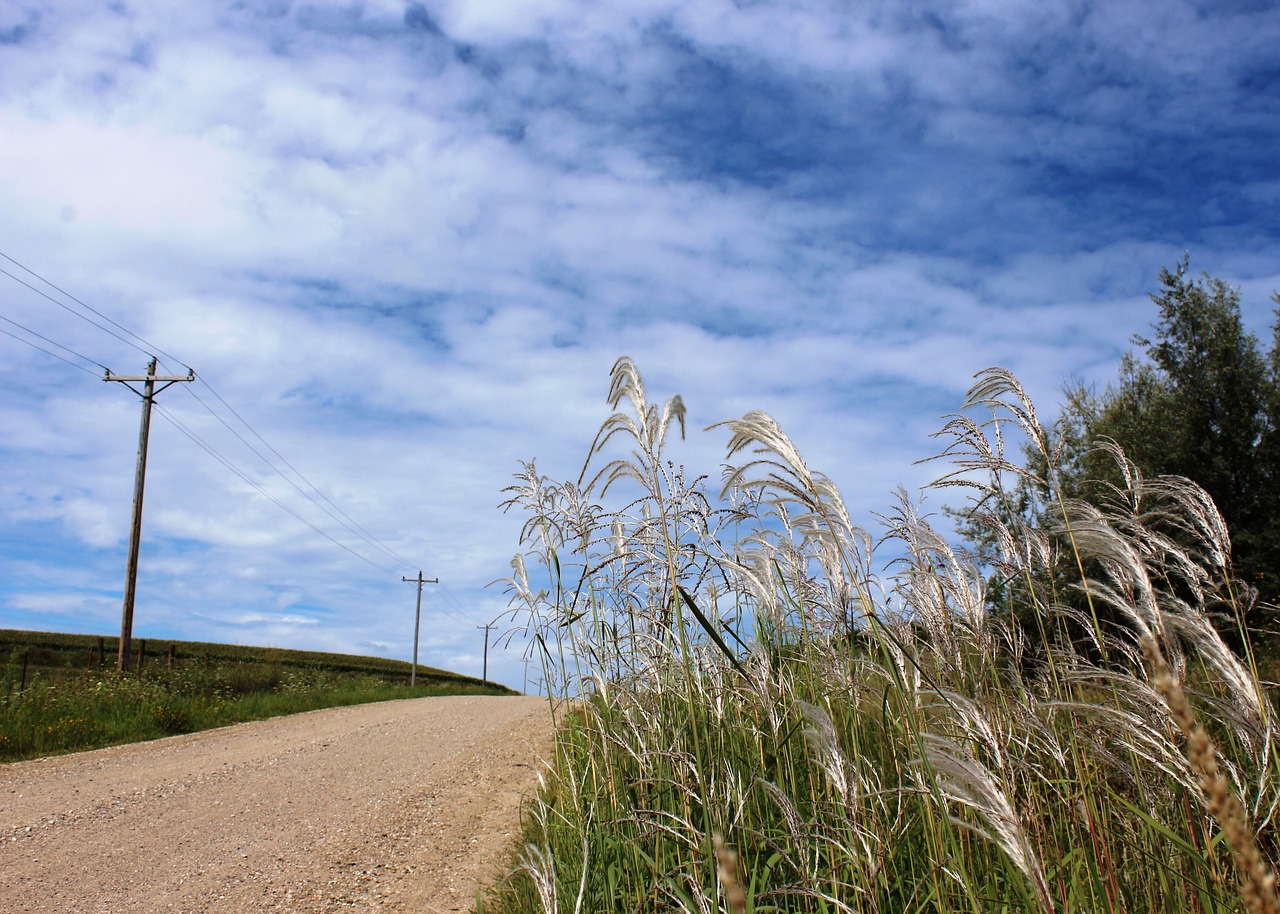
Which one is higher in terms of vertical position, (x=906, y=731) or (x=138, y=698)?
(x=906, y=731)

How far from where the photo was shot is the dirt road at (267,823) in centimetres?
578

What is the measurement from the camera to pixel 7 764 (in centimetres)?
1039

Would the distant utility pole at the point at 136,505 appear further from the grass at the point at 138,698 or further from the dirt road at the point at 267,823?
the dirt road at the point at 267,823

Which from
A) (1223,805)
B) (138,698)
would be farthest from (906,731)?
(138,698)

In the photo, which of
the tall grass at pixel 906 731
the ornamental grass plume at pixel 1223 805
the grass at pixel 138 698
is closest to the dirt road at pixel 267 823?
the grass at pixel 138 698

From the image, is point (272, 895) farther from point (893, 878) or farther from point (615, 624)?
point (893, 878)

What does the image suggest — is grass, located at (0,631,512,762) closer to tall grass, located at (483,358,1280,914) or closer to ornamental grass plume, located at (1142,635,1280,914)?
tall grass, located at (483,358,1280,914)

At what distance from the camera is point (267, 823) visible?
7387 millimetres

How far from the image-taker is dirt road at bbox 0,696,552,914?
5.78 m

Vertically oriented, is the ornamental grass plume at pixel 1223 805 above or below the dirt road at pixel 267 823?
above

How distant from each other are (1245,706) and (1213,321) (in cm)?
1998

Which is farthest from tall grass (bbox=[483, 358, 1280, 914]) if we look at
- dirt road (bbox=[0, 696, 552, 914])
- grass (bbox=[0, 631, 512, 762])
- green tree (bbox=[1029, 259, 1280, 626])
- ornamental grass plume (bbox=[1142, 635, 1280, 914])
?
green tree (bbox=[1029, 259, 1280, 626])

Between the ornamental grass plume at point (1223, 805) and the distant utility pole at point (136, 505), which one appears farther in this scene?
the distant utility pole at point (136, 505)

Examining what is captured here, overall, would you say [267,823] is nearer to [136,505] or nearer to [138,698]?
[138,698]
